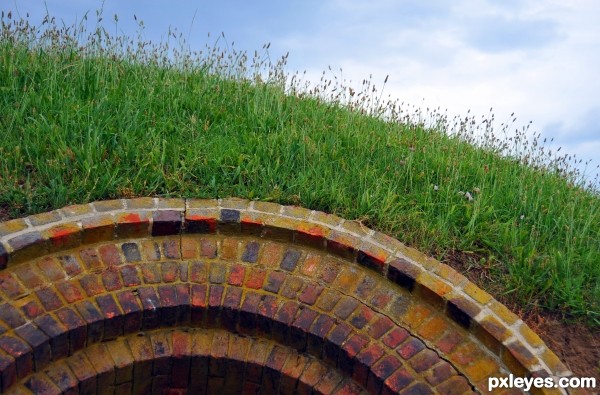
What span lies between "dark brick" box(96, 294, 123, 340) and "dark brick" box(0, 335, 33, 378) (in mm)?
489

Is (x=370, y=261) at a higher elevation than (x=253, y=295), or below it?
higher

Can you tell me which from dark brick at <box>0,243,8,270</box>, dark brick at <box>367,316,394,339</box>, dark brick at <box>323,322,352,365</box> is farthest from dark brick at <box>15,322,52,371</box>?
dark brick at <box>367,316,394,339</box>

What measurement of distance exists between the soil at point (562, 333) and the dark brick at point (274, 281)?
1279 millimetres

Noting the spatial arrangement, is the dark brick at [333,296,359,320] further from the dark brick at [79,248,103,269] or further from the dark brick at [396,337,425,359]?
the dark brick at [79,248,103,269]

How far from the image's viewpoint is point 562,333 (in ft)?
13.9

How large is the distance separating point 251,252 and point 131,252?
0.86 metres

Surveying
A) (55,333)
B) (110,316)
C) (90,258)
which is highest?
(90,258)

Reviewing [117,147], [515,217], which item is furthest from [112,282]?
[515,217]

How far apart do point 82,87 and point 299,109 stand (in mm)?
2286

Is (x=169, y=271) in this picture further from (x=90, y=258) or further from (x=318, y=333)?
(x=318, y=333)

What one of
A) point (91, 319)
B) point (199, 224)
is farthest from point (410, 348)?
point (91, 319)

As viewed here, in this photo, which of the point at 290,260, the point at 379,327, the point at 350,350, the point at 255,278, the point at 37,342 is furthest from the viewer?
the point at 290,260

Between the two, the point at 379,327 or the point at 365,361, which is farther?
the point at 379,327

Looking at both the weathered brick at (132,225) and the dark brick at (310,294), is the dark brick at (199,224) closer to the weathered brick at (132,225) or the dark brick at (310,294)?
the weathered brick at (132,225)
